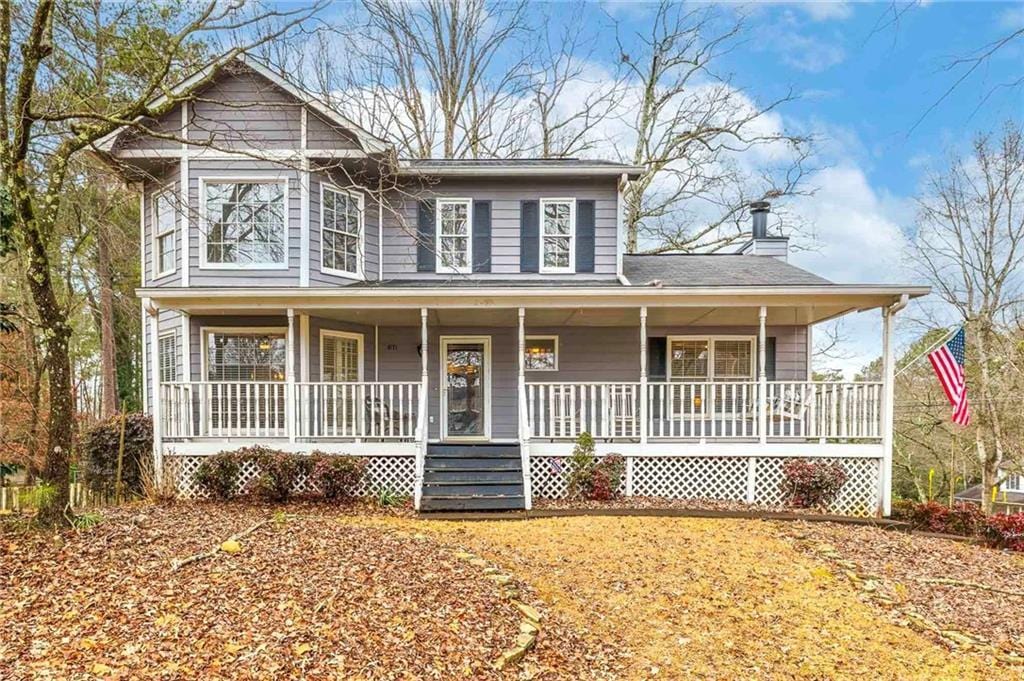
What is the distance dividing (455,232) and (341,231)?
2.22 meters

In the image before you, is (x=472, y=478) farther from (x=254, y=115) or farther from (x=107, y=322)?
(x=107, y=322)

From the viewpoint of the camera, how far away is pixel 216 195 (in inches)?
399

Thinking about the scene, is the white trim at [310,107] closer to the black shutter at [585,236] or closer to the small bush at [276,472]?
the black shutter at [585,236]

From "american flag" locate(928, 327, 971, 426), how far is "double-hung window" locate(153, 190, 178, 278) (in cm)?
1333

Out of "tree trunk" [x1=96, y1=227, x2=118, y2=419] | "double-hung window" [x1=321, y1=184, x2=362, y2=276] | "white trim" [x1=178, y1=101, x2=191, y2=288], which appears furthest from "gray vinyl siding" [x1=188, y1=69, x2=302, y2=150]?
"tree trunk" [x1=96, y1=227, x2=118, y2=419]

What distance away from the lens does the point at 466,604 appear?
15.2 ft

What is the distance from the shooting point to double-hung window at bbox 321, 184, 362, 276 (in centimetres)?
1038

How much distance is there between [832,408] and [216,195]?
Result: 11254mm

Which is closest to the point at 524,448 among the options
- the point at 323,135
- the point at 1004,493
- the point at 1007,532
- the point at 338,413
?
the point at 338,413

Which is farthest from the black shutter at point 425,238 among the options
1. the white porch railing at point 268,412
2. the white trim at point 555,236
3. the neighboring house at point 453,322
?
the white porch railing at point 268,412

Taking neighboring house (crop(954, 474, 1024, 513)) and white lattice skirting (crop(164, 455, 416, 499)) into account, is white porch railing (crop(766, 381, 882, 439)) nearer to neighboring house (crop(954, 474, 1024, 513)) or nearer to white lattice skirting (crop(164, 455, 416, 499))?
white lattice skirting (crop(164, 455, 416, 499))

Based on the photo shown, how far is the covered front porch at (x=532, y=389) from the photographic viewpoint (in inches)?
352

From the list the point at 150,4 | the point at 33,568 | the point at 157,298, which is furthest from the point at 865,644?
the point at 150,4

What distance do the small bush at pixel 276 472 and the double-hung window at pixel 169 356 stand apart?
3628mm
